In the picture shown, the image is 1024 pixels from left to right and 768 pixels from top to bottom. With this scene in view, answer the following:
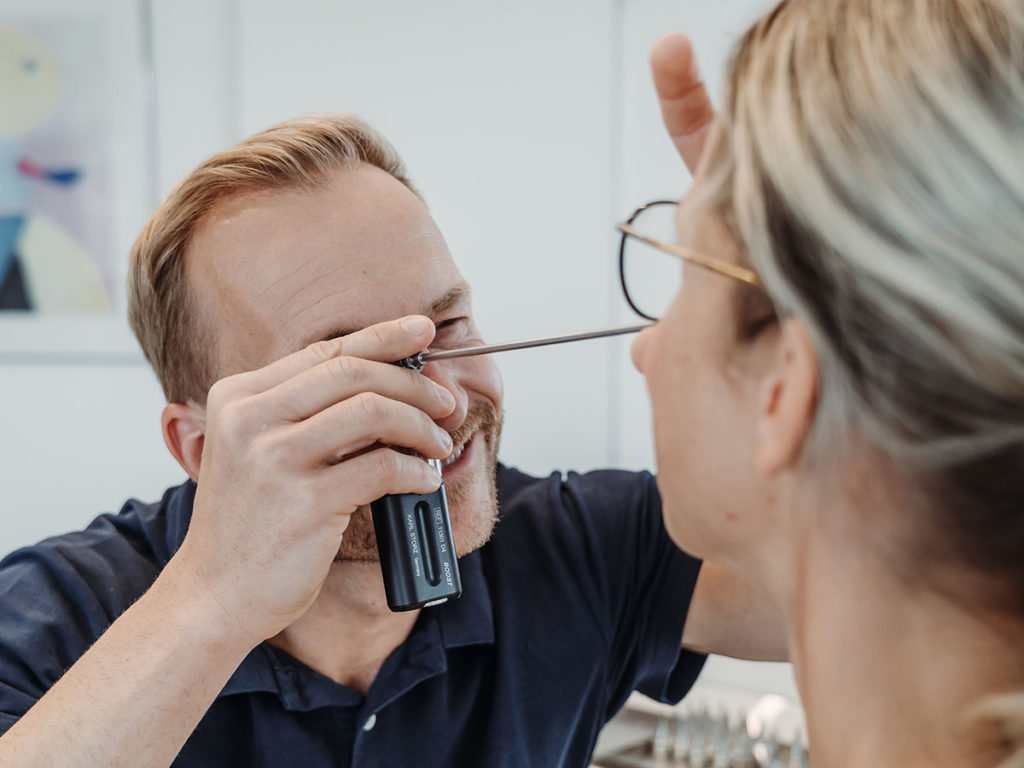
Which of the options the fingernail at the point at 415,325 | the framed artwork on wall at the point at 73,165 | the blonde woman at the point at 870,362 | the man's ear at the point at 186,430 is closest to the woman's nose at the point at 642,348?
the blonde woman at the point at 870,362

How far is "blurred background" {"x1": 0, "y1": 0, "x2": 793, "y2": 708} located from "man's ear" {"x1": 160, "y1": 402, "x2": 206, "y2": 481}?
44.0 inches

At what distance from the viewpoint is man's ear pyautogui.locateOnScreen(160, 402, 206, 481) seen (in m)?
1.36

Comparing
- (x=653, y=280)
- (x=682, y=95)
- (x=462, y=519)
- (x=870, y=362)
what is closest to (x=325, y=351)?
(x=462, y=519)

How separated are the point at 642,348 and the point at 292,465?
0.39m

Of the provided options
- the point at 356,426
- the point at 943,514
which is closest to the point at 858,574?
the point at 943,514

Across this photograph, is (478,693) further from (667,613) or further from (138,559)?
(138,559)

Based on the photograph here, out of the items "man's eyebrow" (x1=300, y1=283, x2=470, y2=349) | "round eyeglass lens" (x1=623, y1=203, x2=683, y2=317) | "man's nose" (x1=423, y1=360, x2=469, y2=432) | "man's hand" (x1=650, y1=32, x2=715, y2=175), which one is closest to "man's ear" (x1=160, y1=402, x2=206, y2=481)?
"man's eyebrow" (x1=300, y1=283, x2=470, y2=349)

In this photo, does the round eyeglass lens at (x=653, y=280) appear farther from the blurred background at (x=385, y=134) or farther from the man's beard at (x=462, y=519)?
the man's beard at (x=462, y=519)

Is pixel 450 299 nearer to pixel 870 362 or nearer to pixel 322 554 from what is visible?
pixel 322 554

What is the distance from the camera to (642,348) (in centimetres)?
78

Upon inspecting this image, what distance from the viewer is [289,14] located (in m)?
2.43

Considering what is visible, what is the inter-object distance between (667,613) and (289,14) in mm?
1745

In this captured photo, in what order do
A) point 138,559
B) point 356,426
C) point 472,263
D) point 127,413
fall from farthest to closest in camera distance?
point 127,413 → point 472,263 → point 138,559 → point 356,426

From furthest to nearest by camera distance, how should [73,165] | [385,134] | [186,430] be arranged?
1. [73,165]
2. [385,134]
3. [186,430]
